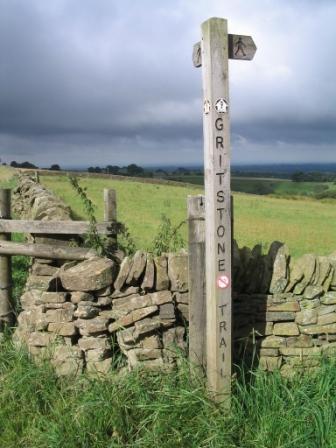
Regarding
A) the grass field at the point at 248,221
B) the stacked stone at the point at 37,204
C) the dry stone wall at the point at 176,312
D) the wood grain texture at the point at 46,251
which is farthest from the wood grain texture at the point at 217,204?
the grass field at the point at 248,221

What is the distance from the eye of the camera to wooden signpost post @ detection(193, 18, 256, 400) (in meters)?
3.93

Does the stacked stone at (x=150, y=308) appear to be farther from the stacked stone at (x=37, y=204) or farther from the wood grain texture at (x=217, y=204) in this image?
the stacked stone at (x=37, y=204)

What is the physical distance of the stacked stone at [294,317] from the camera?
481 cm

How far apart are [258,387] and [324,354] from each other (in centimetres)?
87

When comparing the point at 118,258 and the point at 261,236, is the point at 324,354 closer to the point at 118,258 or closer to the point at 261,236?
the point at 118,258

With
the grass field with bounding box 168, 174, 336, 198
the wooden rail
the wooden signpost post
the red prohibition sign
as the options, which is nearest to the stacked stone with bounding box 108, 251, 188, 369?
the wooden signpost post

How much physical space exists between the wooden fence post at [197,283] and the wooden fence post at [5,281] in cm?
288

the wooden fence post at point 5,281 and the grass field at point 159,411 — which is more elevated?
the wooden fence post at point 5,281

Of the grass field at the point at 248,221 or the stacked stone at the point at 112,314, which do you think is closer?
the stacked stone at the point at 112,314

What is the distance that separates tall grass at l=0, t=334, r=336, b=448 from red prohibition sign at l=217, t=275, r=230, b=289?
0.83m

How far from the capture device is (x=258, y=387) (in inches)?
169

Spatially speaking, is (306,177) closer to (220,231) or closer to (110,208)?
(110,208)

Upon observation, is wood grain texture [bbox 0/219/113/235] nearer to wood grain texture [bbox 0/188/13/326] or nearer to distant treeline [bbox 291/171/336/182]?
wood grain texture [bbox 0/188/13/326]

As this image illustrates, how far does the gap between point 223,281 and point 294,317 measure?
1098 millimetres
